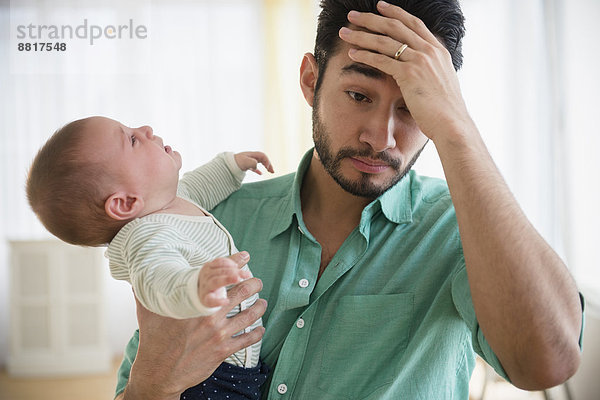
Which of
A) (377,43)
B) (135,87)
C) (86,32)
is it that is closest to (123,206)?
(377,43)

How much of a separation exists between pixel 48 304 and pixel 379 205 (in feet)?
11.5

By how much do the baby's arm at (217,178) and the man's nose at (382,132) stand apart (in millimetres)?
353

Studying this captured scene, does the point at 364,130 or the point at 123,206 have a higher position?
the point at 364,130

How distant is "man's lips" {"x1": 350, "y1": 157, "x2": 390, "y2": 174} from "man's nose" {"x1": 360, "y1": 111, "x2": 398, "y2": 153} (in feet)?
0.12

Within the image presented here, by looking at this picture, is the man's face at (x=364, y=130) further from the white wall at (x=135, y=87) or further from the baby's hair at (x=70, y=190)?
the white wall at (x=135, y=87)

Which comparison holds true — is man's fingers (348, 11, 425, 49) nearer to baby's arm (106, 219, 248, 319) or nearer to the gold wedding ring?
the gold wedding ring

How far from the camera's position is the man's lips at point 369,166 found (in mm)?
1309

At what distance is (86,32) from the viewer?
177 inches

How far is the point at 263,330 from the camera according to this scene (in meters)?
1.22

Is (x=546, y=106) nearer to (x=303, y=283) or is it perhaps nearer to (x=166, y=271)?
(x=303, y=283)

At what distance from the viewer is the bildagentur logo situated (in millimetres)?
4402

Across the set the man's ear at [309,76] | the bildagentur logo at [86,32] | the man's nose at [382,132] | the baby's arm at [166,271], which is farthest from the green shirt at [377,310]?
the bildagentur logo at [86,32]

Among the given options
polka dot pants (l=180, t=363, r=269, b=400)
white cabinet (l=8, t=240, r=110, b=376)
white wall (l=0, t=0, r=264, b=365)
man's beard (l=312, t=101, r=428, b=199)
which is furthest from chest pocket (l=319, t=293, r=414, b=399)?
white wall (l=0, t=0, r=264, b=365)

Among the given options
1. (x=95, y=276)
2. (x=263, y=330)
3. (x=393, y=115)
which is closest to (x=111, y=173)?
(x=263, y=330)
